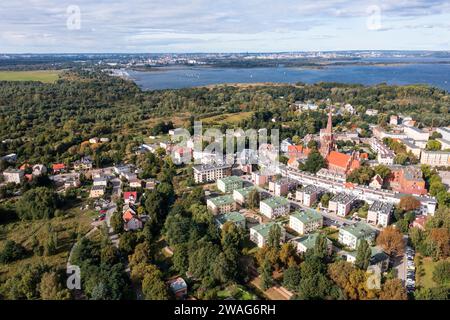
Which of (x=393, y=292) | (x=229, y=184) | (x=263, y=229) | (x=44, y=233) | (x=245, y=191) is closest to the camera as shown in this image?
(x=393, y=292)

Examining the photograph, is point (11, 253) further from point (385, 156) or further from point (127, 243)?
point (385, 156)

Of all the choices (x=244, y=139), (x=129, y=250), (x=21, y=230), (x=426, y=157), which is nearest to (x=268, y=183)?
(x=244, y=139)

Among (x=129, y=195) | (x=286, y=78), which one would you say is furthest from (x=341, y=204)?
(x=286, y=78)

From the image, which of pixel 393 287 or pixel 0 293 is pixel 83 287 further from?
pixel 393 287

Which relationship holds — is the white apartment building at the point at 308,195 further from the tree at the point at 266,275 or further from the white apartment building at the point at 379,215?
the tree at the point at 266,275

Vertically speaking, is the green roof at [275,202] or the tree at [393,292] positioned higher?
the green roof at [275,202]

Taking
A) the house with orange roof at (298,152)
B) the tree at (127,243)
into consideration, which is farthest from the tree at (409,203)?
the tree at (127,243)

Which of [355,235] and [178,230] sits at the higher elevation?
[178,230]

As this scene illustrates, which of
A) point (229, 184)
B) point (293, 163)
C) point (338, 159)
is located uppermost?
point (338, 159)
